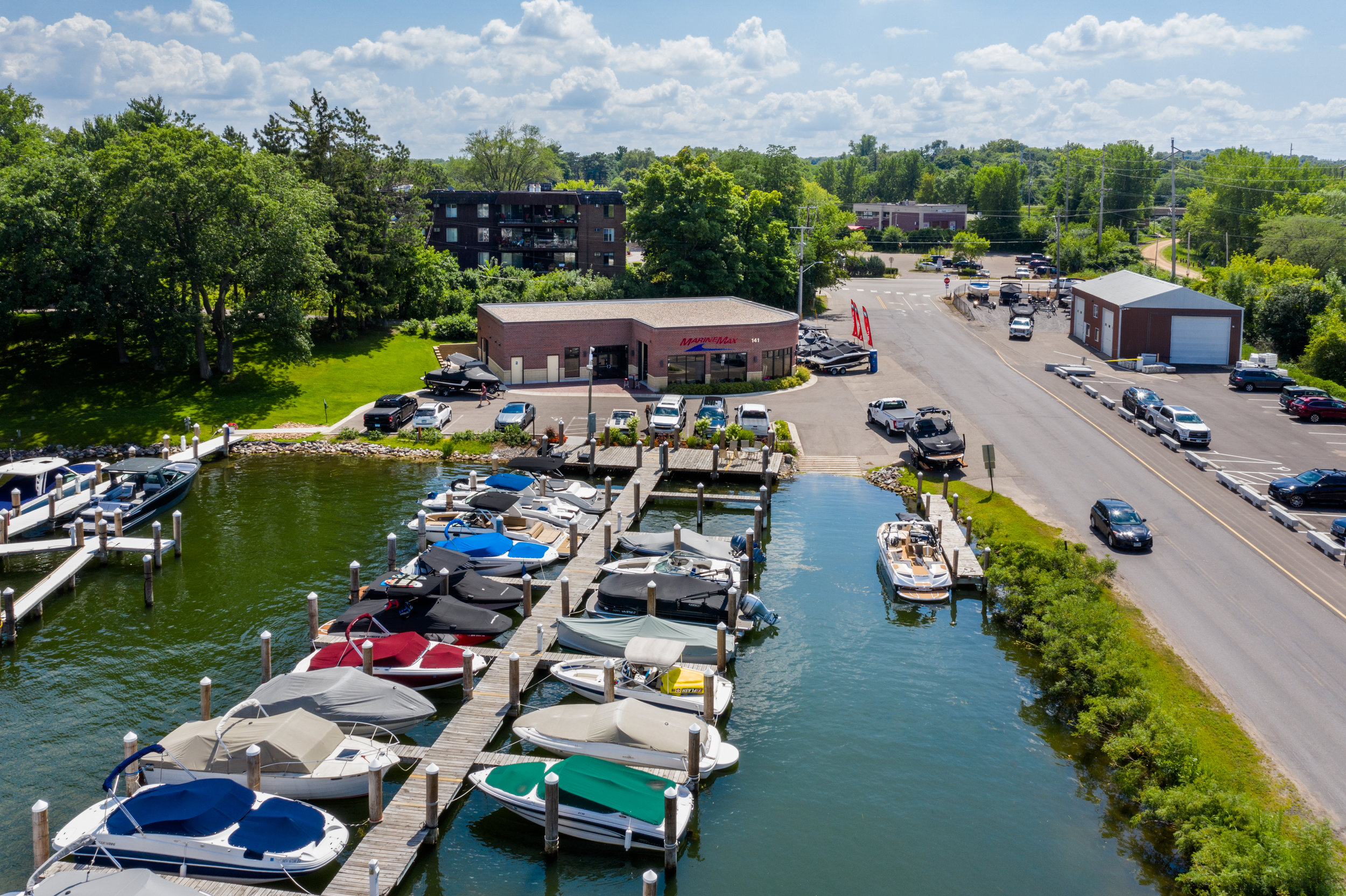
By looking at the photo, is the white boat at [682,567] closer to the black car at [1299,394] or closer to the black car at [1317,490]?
the black car at [1317,490]

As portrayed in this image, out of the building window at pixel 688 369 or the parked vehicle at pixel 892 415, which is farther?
the building window at pixel 688 369

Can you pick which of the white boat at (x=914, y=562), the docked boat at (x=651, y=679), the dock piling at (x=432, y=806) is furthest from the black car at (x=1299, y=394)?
the dock piling at (x=432, y=806)

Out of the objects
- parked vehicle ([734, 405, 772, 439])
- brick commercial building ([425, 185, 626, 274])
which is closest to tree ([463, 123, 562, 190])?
brick commercial building ([425, 185, 626, 274])

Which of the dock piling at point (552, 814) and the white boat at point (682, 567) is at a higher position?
the white boat at point (682, 567)

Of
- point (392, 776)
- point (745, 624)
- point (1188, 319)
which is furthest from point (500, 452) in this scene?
point (1188, 319)

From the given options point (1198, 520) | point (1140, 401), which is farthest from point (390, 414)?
point (1140, 401)

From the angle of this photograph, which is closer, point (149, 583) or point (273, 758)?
point (273, 758)

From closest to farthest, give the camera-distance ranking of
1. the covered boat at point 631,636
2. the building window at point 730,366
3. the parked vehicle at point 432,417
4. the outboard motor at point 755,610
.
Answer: the covered boat at point 631,636 < the outboard motor at point 755,610 < the parked vehicle at point 432,417 < the building window at point 730,366

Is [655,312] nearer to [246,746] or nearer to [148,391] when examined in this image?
[148,391]
